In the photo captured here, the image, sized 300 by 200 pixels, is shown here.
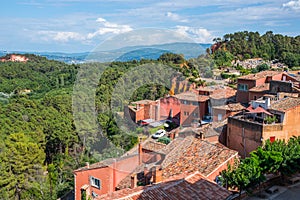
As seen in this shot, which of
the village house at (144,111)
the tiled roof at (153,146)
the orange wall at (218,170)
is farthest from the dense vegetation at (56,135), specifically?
the orange wall at (218,170)

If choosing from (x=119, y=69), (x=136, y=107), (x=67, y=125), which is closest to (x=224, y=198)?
(x=136, y=107)

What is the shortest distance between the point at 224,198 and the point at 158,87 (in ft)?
8.48

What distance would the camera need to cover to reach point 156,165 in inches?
273

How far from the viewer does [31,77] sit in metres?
42.2

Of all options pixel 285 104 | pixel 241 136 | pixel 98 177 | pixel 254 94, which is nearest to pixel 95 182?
pixel 98 177

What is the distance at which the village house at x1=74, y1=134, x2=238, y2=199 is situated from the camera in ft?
22.2

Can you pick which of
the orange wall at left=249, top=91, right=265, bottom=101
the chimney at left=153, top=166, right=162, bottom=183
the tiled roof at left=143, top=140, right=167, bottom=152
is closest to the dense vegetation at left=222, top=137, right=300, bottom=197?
the chimney at left=153, top=166, right=162, bottom=183

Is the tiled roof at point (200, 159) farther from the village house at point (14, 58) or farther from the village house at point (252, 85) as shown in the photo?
the village house at point (14, 58)

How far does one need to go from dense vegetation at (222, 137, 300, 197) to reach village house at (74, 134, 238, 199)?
1.36 m

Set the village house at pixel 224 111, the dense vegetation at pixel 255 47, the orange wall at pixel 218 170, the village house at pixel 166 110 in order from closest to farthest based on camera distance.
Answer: the village house at pixel 166 110
the orange wall at pixel 218 170
the village house at pixel 224 111
the dense vegetation at pixel 255 47

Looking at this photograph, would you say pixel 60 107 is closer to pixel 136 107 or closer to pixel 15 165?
pixel 15 165

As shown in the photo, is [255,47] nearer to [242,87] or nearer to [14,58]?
[242,87]

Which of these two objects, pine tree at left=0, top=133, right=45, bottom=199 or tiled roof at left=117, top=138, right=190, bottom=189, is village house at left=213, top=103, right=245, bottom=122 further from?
pine tree at left=0, top=133, right=45, bottom=199

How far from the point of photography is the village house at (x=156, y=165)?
6.77 metres
